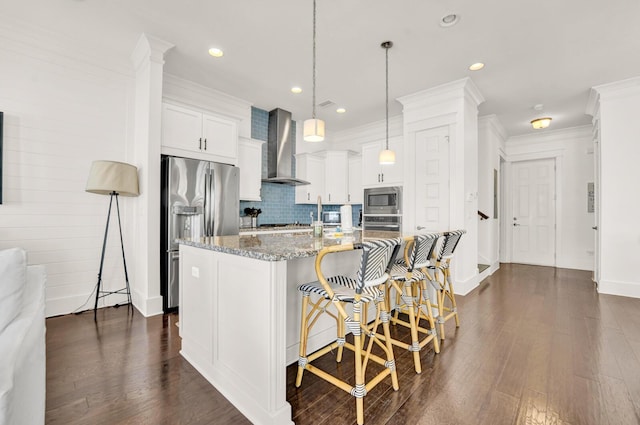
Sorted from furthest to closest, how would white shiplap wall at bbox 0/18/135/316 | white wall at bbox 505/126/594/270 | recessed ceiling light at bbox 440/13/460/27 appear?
white wall at bbox 505/126/594/270 < white shiplap wall at bbox 0/18/135/316 < recessed ceiling light at bbox 440/13/460/27

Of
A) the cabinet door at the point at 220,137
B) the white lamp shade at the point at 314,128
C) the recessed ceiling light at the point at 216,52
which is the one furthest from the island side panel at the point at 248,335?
the recessed ceiling light at the point at 216,52

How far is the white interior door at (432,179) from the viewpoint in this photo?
4.09 metres

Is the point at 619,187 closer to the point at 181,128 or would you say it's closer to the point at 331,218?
the point at 331,218

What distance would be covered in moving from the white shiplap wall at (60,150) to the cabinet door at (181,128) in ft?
1.54

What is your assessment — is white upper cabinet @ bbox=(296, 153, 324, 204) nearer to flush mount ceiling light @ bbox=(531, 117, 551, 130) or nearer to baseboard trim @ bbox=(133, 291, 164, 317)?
baseboard trim @ bbox=(133, 291, 164, 317)

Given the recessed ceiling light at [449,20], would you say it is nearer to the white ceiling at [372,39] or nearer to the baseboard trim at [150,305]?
the white ceiling at [372,39]

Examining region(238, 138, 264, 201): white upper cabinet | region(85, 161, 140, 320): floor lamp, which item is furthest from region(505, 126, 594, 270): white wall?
region(85, 161, 140, 320): floor lamp

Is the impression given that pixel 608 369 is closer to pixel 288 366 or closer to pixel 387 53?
pixel 288 366

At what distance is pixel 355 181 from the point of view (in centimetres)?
578

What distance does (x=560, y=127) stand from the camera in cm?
576

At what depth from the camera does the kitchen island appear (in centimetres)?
148

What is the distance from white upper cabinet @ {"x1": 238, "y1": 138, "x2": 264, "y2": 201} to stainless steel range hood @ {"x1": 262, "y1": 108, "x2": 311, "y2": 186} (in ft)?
1.37

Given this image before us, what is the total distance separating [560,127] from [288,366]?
6814 mm

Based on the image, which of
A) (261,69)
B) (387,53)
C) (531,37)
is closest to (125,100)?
(261,69)
